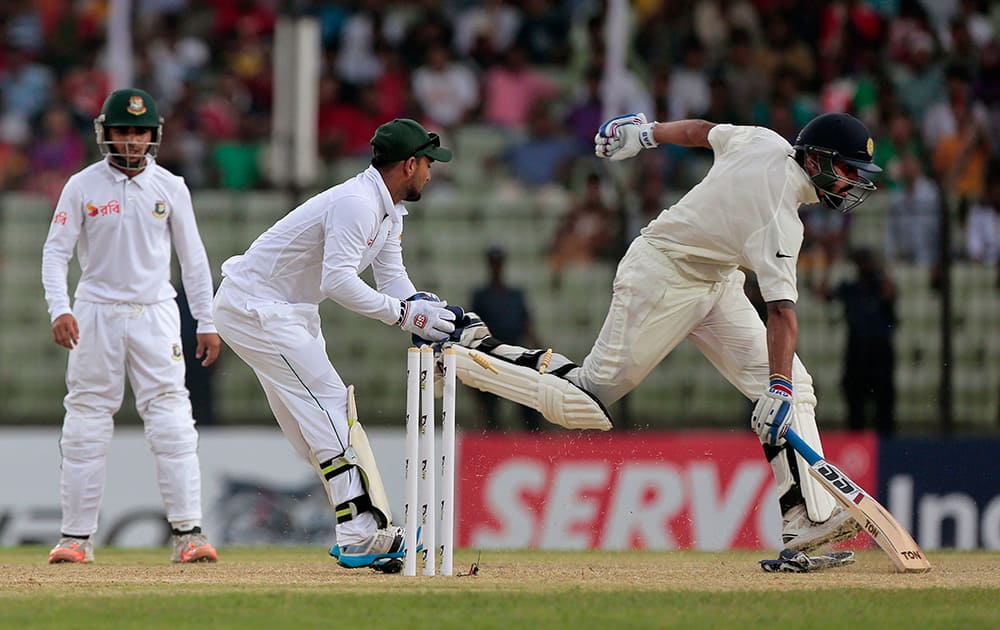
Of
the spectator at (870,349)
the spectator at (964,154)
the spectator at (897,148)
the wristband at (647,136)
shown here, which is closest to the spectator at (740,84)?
the spectator at (897,148)

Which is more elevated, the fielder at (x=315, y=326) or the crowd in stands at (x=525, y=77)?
the crowd in stands at (x=525, y=77)

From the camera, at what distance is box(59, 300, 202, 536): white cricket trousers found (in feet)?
27.4

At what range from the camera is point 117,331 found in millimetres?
8359

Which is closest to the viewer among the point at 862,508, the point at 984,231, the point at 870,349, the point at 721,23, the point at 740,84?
the point at 862,508

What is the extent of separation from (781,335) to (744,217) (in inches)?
24.2

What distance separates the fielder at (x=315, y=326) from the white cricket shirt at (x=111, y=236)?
3.55ft

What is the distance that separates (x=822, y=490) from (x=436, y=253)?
5.75 m

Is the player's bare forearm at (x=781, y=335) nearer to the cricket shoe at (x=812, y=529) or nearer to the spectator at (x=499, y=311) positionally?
the cricket shoe at (x=812, y=529)

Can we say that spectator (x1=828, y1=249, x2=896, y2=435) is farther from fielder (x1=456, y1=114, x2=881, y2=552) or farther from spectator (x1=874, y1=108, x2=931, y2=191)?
fielder (x1=456, y1=114, x2=881, y2=552)

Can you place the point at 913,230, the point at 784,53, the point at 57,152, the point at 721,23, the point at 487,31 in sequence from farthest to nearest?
1. the point at 487,31
2. the point at 721,23
3. the point at 784,53
4. the point at 57,152
5. the point at 913,230

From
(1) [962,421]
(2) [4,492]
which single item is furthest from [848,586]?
(2) [4,492]

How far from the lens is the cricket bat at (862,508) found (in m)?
7.63

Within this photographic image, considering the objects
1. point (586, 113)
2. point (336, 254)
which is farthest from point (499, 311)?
point (336, 254)

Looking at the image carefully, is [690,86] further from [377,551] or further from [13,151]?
[377,551]
